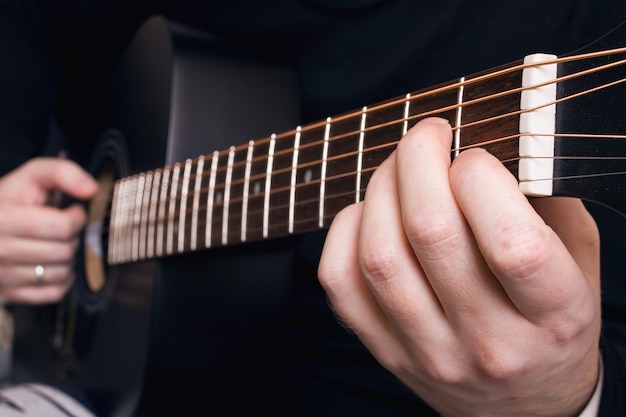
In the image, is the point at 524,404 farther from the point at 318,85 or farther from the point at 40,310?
the point at 40,310

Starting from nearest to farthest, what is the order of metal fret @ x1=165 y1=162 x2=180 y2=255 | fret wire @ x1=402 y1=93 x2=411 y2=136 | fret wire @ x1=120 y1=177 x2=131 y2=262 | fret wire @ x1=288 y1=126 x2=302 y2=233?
1. fret wire @ x1=402 y1=93 x2=411 y2=136
2. fret wire @ x1=288 y1=126 x2=302 y2=233
3. metal fret @ x1=165 y1=162 x2=180 y2=255
4. fret wire @ x1=120 y1=177 x2=131 y2=262

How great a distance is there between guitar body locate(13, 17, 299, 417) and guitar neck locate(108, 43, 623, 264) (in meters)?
0.05

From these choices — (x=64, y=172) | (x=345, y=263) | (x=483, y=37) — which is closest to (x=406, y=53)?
(x=483, y=37)

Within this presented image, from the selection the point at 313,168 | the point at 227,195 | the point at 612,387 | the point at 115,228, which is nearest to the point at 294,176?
the point at 313,168

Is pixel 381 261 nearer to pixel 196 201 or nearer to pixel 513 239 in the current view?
pixel 513 239

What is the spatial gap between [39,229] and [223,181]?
1.37 feet

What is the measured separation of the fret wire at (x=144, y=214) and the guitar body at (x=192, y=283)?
2 centimetres

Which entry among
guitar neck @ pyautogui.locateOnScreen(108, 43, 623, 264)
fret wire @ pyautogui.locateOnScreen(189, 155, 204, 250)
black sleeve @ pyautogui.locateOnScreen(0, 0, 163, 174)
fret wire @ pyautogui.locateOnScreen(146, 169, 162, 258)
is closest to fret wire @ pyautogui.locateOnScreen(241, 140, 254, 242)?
guitar neck @ pyautogui.locateOnScreen(108, 43, 623, 264)

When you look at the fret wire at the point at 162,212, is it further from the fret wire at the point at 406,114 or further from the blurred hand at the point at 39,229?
the fret wire at the point at 406,114

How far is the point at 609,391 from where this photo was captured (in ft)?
2.00

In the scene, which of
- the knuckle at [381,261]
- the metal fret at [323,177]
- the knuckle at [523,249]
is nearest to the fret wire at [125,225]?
the metal fret at [323,177]

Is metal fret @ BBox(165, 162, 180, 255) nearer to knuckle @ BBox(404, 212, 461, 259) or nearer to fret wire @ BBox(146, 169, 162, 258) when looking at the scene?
fret wire @ BBox(146, 169, 162, 258)

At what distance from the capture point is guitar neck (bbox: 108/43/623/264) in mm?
455

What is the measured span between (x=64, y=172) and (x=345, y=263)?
70 centimetres
